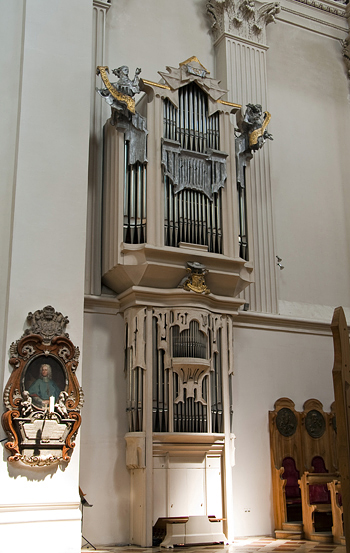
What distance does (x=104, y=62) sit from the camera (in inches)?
429

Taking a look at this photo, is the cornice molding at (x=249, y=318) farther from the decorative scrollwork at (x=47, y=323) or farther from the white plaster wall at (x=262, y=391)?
the decorative scrollwork at (x=47, y=323)

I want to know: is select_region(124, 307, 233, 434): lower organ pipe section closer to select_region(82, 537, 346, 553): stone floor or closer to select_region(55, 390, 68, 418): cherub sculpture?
select_region(82, 537, 346, 553): stone floor

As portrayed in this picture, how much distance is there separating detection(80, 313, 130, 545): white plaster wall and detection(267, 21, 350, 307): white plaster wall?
3680 mm

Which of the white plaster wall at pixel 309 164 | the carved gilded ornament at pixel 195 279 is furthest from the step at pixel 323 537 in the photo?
the white plaster wall at pixel 309 164

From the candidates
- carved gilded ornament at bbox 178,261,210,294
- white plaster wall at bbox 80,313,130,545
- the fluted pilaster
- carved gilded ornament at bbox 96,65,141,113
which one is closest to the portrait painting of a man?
white plaster wall at bbox 80,313,130,545

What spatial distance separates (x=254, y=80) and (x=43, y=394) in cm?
755

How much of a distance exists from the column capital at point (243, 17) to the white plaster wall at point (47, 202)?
3.97 m

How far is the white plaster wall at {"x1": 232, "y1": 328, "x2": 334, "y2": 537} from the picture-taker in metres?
10.1

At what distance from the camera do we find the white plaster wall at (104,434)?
8.93m

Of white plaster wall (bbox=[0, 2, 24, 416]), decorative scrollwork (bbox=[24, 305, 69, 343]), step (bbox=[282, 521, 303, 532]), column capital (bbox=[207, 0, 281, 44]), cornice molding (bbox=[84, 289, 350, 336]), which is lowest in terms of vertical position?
step (bbox=[282, 521, 303, 532])

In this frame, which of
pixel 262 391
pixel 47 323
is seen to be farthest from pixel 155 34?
pixel 262 391

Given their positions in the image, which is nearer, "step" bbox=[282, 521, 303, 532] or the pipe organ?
the pipe organ

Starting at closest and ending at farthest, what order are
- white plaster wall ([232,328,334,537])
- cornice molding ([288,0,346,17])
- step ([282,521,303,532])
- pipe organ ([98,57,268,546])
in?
pipe organ ([98,57,268,546]) < step ([282,521,303,532]) < white plaster wall ([232,328,334,537]) < cornice molding ([288,0,346,17])

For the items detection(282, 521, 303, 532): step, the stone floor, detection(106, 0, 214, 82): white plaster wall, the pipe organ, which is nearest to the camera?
the stone floor
